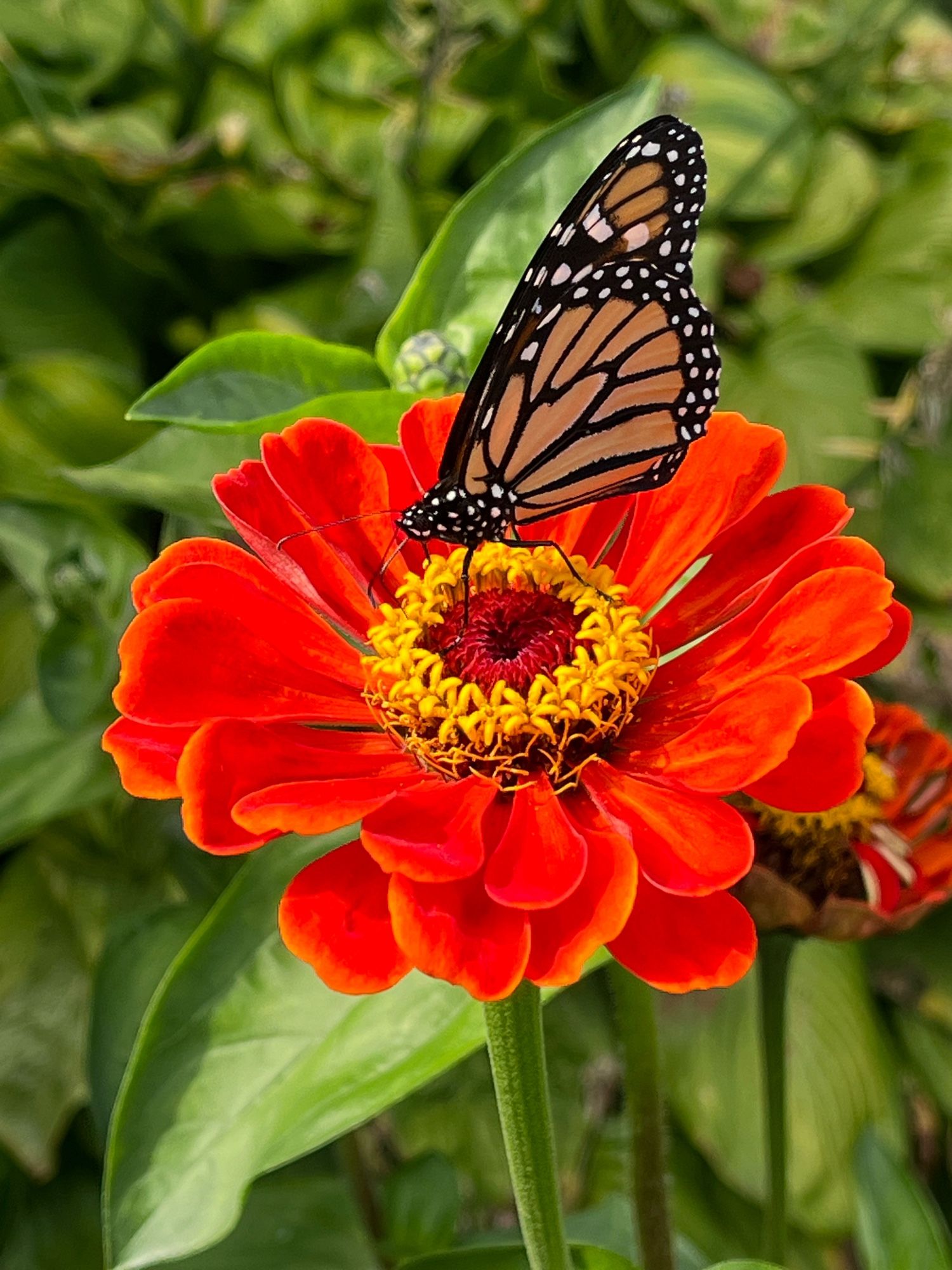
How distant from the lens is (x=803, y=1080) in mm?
1250

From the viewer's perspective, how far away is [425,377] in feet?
2.05

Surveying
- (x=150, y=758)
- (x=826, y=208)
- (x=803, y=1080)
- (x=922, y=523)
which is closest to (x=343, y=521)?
(x=150, y=758)

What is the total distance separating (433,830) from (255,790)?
2.5 inches

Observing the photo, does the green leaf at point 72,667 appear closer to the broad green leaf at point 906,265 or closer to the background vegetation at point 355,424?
the background vegetation at point 355,424

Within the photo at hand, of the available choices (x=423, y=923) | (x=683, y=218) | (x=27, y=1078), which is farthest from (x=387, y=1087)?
(x=27, y=1078)

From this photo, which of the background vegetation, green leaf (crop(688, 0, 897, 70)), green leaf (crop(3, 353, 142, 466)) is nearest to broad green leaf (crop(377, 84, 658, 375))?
the background vegetation

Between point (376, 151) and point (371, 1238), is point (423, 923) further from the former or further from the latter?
point (376, 151)

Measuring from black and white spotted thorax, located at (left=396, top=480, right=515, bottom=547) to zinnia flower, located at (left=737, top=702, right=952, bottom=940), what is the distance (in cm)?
17

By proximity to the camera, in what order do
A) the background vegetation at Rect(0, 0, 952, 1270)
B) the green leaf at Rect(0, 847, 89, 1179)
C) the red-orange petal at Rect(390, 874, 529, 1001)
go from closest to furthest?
the red-orange petal at Rect(390, 874, 529, 1001)
the background vegetation at Rect(0, 0, 952, 1270)
the green leaf at Rect(0, 847, 89, 1179)

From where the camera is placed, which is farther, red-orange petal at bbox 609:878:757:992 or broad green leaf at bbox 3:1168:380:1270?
broad green leaf at bbox 3:1168:380:1270

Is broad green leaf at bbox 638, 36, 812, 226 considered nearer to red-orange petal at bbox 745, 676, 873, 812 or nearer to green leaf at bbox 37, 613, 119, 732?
green leaf at bbox 37, 613, 119, 732

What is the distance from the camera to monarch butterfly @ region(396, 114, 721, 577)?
20.7 inches

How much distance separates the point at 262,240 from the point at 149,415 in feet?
3.46

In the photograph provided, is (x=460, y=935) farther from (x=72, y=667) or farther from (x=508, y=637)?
(x=72, y=667)
